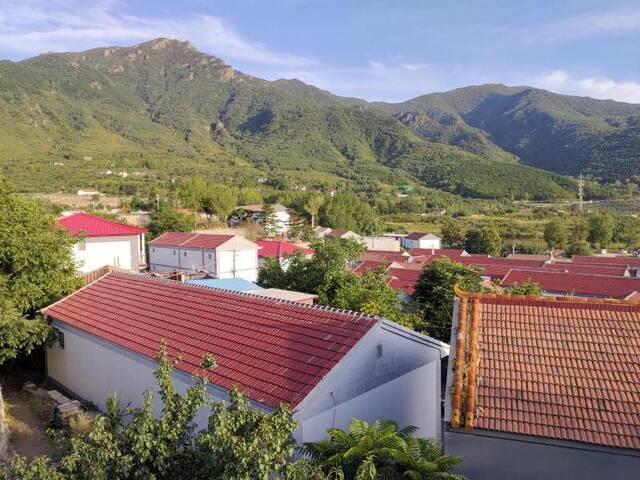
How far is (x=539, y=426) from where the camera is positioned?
673 centimetres

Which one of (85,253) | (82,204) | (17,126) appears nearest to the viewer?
(85,253)

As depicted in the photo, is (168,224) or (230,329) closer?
(230,329)

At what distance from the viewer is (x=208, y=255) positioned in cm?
3200

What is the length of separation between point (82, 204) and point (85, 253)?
36176mm

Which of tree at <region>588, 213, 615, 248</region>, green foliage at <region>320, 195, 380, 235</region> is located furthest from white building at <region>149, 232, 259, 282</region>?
tree at <region>588, 213, 615, 248</region>

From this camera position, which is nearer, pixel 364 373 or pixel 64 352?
pixel 364 373

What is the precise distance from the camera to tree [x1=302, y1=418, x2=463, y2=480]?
604 cm

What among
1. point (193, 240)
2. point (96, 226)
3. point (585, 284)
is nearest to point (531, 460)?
point (96, 226)

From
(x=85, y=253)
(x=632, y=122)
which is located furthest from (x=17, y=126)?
(x=632, y=122)

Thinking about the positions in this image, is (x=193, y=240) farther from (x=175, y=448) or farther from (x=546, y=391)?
(x=175, y=448)

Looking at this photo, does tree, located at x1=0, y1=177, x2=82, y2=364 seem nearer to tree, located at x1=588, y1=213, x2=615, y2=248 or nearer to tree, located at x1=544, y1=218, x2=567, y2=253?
tree, located at x1=544, y1=218, x2=567, y2=253

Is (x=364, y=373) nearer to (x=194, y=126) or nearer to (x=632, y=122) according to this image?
(x=194, y=126)

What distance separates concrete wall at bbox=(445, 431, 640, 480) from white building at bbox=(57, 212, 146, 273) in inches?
834

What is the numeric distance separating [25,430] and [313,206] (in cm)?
6751
